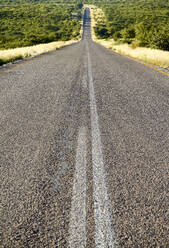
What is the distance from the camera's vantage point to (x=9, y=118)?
3.65 meters

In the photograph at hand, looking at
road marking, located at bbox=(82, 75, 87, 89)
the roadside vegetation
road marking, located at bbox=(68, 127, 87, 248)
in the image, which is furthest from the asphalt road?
the roadside vegetation

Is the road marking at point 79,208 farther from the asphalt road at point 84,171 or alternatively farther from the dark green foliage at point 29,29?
the dark green foliage at point 29,29

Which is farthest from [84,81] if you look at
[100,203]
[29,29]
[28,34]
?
[29,29]

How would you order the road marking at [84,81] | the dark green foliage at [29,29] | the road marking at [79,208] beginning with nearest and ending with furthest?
the road marking at [79,208] → the road marking at [84,81] → the dark green foliage at [29,29]

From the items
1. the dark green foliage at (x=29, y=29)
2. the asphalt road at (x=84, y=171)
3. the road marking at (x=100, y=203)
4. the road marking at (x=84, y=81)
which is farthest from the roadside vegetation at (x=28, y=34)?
the road marking at (x=100, y=203)

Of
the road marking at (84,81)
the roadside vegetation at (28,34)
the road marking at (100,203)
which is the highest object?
the roadside vegetation at (28,34)

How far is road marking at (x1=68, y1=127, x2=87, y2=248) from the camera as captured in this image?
4.89 ft

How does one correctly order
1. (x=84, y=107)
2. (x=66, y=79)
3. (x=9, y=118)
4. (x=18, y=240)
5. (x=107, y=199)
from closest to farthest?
(x=18, y=240), (x=107, y=199), (x=9, y=118), (x=84, y=107), (x=66, y=79)

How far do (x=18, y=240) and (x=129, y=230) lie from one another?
0.97 m

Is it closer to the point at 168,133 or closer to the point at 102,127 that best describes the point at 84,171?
the point at 102,127

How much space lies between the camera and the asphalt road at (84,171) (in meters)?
1.56

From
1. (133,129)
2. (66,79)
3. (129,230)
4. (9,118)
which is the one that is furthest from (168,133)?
(66,79)

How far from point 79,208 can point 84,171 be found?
544 mm

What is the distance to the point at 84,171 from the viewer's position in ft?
7.38
